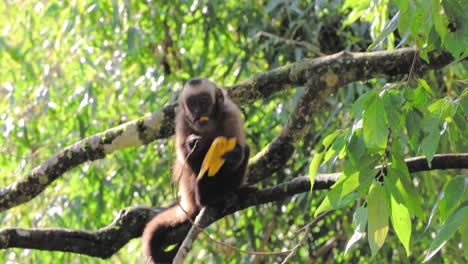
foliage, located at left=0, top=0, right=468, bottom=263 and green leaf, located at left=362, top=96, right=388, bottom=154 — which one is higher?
green leaf, located at left=362, top=96, right=388, bottom=154

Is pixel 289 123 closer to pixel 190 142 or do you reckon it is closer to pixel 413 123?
→ pixel 190 142

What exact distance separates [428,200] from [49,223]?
2.48m

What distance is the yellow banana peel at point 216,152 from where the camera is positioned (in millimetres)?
4223

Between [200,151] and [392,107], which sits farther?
[200,151]

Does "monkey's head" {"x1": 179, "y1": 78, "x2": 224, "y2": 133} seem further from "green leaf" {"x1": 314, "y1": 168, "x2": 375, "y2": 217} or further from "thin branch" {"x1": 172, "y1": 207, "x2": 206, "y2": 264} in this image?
"green leaf" {"x1": 314, "y1": 168, "x2": 375, "y2": 217}

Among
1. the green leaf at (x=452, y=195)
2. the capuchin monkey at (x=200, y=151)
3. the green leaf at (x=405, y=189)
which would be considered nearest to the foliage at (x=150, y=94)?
the capuchin monkey at (x=200, y=151)

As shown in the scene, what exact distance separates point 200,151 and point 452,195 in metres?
2.65

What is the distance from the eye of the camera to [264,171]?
4.50m

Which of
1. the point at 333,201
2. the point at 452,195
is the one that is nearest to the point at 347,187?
the point at 333,201

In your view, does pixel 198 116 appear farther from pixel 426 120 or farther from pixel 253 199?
pixel 426 120

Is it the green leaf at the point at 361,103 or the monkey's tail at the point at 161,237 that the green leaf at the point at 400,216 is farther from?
the monkey's tail at the point at 161,237

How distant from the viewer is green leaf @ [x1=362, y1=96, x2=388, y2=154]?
2.35 meters

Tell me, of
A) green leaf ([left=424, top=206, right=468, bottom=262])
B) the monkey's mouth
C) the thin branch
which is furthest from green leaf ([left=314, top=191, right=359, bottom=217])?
the monkey's mouth

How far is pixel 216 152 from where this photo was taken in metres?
4.28
